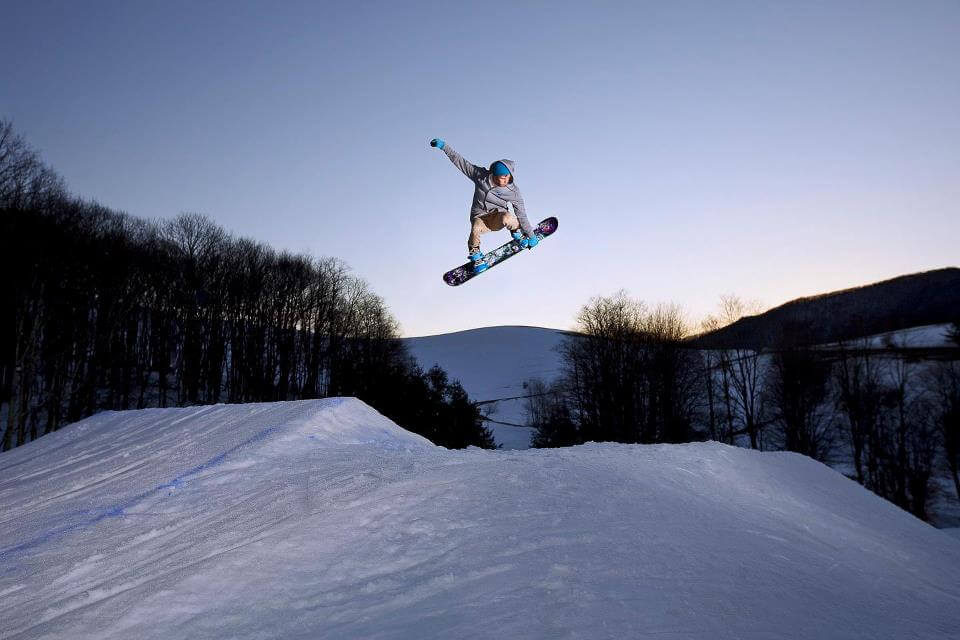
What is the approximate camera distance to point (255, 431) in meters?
9.35

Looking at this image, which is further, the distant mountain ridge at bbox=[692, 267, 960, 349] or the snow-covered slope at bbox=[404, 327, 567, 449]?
the snow-covered slope at bbox=[404, 327, 567, 449]

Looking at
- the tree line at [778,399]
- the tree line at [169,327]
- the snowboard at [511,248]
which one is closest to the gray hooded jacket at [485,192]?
the snowboard at [511,248]

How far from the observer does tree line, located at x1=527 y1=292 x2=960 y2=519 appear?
29672mm

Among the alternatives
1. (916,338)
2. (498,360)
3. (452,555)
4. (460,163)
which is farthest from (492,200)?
(498,360)

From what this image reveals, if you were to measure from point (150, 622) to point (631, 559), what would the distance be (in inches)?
119

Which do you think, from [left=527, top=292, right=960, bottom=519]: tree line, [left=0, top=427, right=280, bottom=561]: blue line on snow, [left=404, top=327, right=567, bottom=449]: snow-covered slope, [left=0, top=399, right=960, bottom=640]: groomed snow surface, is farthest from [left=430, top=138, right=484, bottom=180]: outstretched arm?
[left=404, top=327, right=567, bottom=449]: snow-covered slope

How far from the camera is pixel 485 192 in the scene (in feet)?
25.0

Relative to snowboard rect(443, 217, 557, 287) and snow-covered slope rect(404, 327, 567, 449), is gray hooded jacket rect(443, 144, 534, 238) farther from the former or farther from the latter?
snow-covered slope rect(404, 327, 567, 449)

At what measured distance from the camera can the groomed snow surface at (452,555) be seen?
9.75 feet

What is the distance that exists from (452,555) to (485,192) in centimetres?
519

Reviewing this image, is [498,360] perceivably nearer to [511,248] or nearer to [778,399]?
[778,399]

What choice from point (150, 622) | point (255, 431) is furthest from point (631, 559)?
point (255, 431)

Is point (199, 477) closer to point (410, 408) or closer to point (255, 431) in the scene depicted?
point (255, 431)

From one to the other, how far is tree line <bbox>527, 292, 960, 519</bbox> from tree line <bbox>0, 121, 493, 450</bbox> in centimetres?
1043
